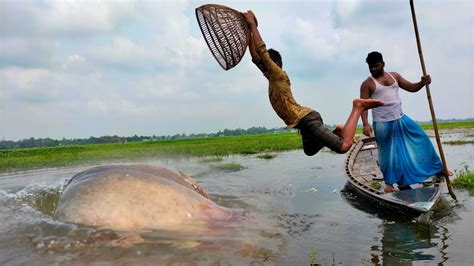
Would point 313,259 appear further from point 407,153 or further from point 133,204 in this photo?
point 407,153

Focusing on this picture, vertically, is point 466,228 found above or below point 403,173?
→ below

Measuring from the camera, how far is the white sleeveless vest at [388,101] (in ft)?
19.5

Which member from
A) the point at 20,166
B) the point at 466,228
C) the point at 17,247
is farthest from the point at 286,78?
the point at 20,166

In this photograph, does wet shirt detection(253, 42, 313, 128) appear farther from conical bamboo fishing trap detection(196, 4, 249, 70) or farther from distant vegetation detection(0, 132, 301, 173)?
→ distant vegetation detection(0, 132, 301, 173)

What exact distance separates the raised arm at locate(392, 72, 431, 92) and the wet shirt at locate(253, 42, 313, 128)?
2360mm

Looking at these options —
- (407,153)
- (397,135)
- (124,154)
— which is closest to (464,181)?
(407,153)

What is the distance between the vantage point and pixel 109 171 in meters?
4.73

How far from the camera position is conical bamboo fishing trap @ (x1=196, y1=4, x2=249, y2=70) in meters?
4.43

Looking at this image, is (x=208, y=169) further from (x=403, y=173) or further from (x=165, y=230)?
(x=165, y=230)

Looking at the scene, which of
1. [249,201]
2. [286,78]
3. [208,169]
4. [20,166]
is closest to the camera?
[286,78]

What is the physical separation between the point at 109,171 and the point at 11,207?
2607mm

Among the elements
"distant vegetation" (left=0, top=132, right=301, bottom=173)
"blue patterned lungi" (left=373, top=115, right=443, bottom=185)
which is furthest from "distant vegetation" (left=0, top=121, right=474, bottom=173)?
"blue patterned lungi" (left=373, top=115, right=443, bottom=185)

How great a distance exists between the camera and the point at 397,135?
19.9ft


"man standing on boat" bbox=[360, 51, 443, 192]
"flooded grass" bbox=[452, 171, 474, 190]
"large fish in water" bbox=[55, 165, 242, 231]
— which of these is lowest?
"flooded grass" bbox=[452, 171, 474, 190]
